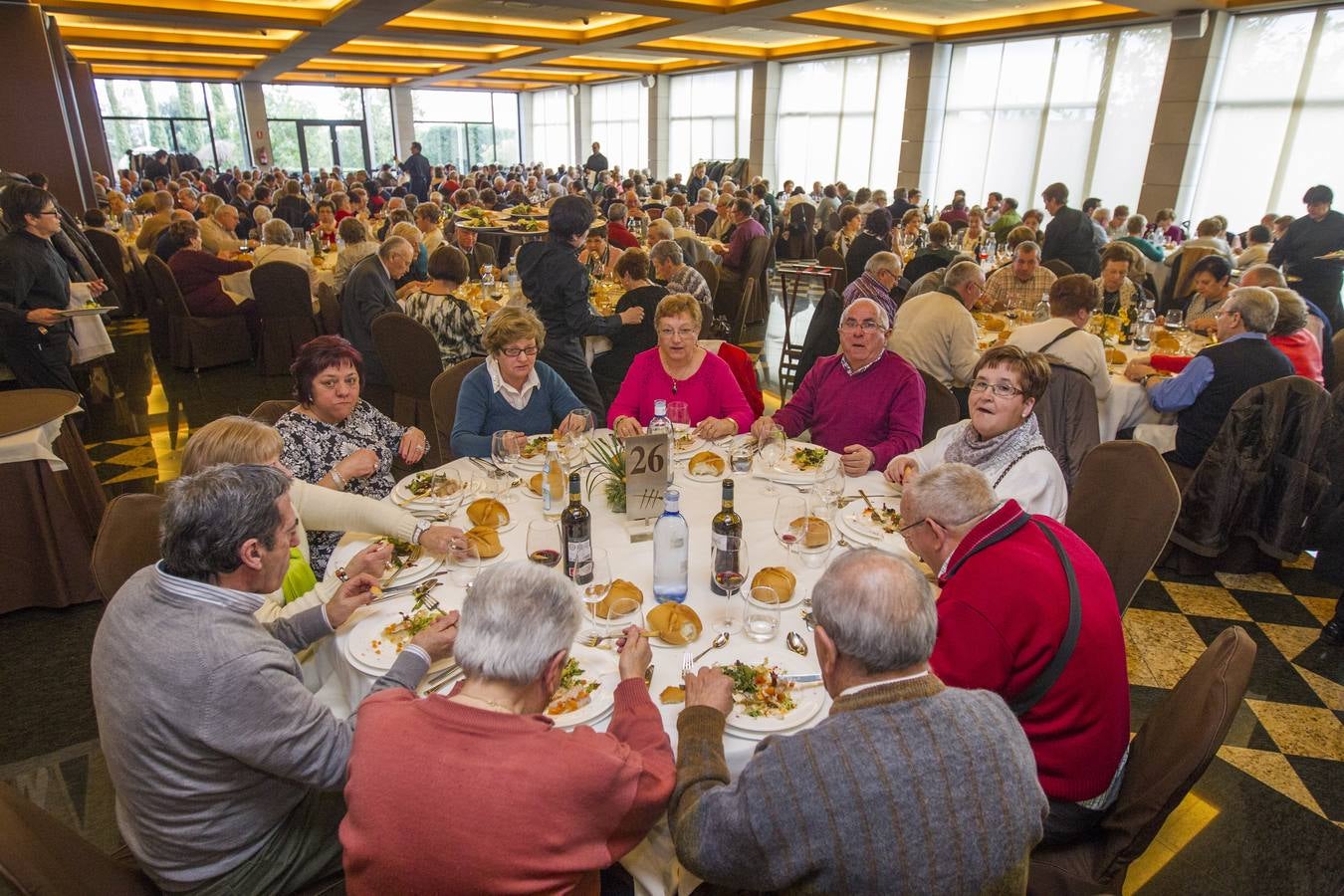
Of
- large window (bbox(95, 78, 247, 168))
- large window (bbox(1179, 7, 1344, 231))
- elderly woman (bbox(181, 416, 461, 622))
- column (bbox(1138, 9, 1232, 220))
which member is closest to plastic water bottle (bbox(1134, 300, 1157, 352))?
elderly woman (bbox(181, 416, 461, 622))

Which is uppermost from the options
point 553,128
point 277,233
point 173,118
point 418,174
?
point 553,128

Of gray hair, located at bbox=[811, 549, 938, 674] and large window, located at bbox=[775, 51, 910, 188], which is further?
large window, located at bbox=[775, 51, 910, 188]

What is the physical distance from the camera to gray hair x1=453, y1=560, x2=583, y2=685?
124 centimetres

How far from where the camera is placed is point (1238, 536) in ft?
12.5

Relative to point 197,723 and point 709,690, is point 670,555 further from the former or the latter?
point 197,723

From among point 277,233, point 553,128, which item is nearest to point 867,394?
point 277,233

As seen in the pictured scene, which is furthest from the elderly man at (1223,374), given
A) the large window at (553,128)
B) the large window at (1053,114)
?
the large window at (553,128)

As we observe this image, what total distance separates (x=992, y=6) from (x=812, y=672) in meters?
12.6

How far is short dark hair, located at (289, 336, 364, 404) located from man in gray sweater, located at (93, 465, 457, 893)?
3.67 ft

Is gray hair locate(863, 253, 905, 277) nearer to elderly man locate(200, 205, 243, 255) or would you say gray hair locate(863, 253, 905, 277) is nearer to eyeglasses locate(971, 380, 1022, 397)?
eyeglasses locate(971, 380, 1022, 397)

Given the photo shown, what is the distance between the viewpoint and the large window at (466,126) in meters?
26.6

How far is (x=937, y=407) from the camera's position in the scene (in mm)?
3398

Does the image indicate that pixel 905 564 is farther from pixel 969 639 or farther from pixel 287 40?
pixel 287 40

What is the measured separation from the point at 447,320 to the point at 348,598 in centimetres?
302
